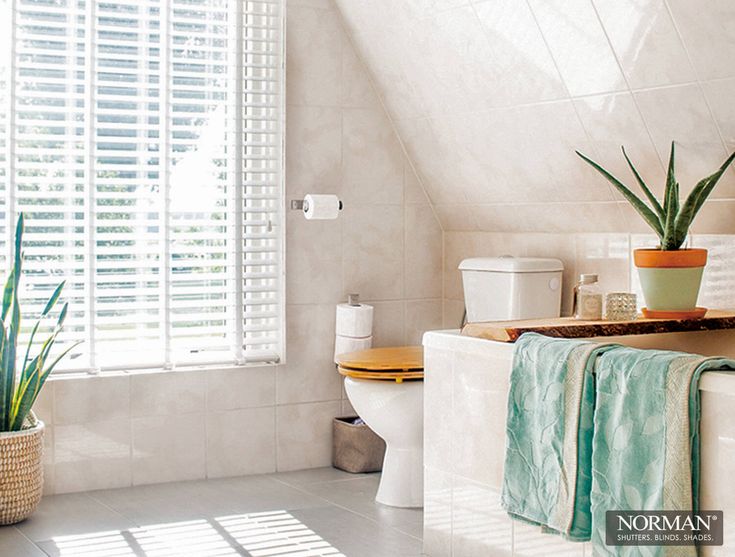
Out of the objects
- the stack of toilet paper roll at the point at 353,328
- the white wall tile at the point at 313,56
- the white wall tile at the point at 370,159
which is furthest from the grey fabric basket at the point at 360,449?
the white wall tile at the point at 313,56

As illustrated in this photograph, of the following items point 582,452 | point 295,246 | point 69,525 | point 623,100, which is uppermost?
point 623,100

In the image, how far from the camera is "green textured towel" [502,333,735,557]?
229 centimetres

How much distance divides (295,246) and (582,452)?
195 centimetres

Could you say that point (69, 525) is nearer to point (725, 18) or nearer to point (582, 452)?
point (582, 452)

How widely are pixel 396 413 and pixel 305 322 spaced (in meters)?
0.76

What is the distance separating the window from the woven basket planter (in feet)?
1.56

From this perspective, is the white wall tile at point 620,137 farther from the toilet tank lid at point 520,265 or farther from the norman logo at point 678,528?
the norman logo at point 678,528

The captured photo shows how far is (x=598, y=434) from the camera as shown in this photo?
7.99 ft

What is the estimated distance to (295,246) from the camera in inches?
166

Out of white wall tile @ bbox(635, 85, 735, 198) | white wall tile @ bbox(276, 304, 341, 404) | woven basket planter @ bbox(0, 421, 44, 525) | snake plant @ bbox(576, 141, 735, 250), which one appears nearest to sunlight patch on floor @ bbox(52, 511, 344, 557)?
woven basket planter @ bbox(0, 421, 44, 525)

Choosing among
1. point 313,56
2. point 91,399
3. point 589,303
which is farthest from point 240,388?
point 589,303

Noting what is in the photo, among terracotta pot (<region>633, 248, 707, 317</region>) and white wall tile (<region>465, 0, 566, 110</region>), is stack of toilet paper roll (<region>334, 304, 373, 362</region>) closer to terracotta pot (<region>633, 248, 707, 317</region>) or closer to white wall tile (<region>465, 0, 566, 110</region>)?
white wall tile (<region>465, 0, 566, 110</region>)

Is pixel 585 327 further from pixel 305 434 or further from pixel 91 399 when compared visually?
pixel 91 399

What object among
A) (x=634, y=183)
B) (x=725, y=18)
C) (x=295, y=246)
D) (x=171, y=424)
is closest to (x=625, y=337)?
(x=634, y=183)
